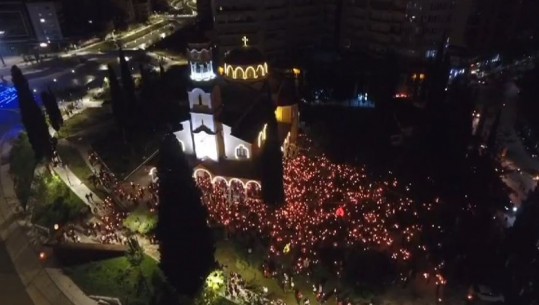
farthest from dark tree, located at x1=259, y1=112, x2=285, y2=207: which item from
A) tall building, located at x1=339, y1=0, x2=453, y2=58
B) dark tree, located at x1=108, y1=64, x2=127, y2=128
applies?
tall building, located at x1=339, y1=0, x2=453, y2=58

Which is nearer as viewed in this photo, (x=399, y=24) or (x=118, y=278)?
(x=118, y=278)

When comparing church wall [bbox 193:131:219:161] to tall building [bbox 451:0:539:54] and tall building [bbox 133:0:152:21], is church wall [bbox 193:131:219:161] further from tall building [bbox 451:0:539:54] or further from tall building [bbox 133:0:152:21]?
tall building [bbox 133:0:152:21]

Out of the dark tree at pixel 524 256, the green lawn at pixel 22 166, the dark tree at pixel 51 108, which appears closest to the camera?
the dark tree at pixel 524 256

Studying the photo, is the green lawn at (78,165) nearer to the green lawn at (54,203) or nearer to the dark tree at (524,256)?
the green lawn at (54,203)

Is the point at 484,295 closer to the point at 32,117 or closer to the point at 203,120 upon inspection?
the point at 203,120

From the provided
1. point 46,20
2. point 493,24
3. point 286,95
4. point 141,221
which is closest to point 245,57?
point 286,95

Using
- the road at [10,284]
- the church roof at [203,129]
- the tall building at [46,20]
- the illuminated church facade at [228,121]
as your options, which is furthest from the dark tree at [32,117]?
the tall building at [46,20]
